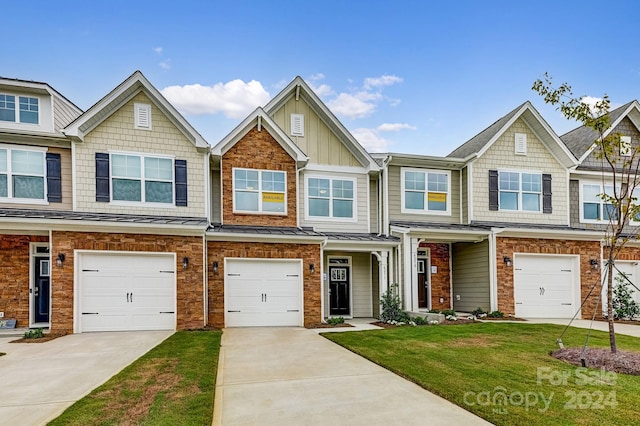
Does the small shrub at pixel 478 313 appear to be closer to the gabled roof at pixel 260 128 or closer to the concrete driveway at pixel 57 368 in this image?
the gabled roof at pixel 260 128

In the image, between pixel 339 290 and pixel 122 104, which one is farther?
pixel 339 290

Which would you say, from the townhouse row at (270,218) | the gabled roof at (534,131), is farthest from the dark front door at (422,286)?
the gabled roof at (534,131)

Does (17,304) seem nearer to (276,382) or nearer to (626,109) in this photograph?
(276,382)

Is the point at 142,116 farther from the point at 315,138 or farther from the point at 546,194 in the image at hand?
the point at 546,194

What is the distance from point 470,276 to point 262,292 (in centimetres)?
782

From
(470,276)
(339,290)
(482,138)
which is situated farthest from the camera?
(482,138)

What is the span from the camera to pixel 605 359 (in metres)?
7.35

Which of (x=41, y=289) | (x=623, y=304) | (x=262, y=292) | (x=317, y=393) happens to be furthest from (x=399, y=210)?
(x=41, y=289)

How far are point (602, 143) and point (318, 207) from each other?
29.6 feet

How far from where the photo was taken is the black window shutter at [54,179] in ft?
41.6

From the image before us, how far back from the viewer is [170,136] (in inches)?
532

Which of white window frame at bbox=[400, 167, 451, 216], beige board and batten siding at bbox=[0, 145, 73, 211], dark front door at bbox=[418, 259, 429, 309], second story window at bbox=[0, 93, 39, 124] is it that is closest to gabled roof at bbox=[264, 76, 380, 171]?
white window frame at bbox=[400, 167, 451, 216]

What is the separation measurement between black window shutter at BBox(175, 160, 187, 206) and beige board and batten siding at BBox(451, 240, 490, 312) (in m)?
10.4

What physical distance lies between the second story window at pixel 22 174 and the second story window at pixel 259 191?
5.73 m
